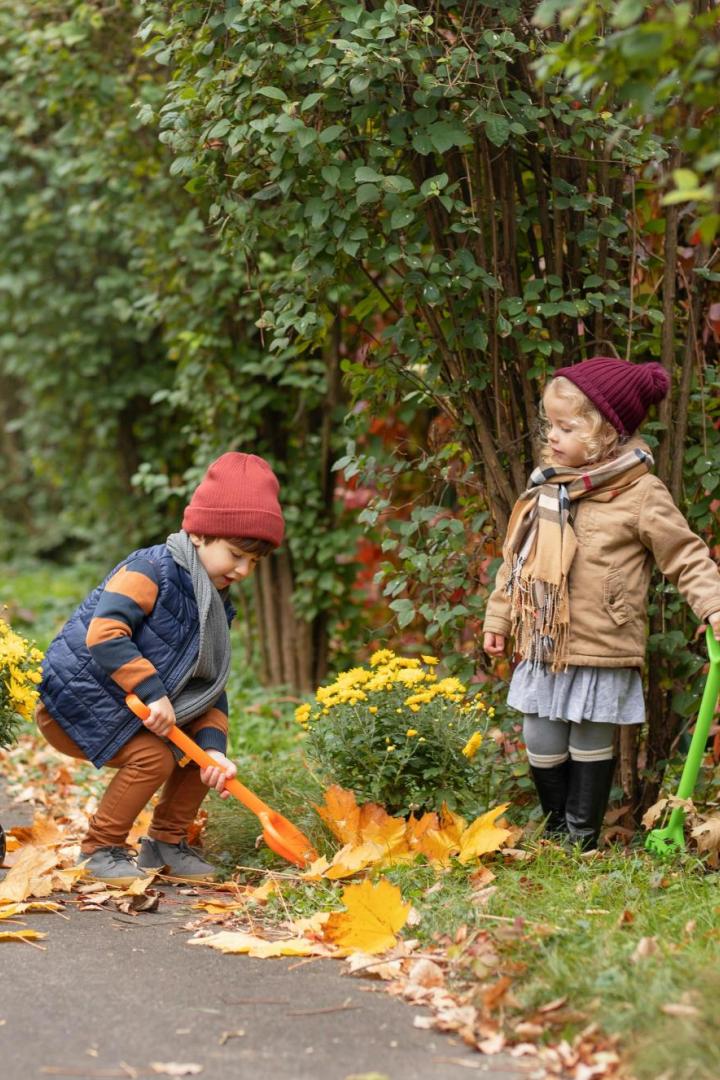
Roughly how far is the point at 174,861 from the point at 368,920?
0.96 metres

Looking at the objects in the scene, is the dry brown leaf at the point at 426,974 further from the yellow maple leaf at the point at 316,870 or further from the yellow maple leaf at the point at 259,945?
the yellow maple leaf at the point at 316,870

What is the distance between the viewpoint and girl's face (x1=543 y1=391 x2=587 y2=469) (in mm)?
3535

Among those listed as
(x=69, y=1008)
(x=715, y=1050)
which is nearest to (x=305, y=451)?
(x=69, y=1008)

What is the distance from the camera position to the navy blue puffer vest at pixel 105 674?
12.1ft

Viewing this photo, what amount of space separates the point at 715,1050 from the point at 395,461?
2.40 m

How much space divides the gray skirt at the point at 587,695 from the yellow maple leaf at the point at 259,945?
37.1 inches

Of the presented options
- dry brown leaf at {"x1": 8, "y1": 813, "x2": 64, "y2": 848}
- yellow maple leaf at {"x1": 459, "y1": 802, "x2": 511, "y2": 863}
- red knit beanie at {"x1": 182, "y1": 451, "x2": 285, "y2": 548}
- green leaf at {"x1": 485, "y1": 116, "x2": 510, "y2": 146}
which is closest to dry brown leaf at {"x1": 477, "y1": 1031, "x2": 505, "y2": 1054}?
yellow maple leaf at {"x1": 459, "y1": 802, "x2": 511, "y2": 863}

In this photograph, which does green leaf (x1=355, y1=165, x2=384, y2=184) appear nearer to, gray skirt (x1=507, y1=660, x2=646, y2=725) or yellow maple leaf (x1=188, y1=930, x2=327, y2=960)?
gray skirt (x1=507, y1=660, x2=646, y2=725)

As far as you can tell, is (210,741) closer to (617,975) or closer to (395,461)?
(395,461)

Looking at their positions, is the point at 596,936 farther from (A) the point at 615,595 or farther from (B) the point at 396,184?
(B) the point at 396,184

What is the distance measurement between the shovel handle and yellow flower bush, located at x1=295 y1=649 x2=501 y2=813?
9.6 inches

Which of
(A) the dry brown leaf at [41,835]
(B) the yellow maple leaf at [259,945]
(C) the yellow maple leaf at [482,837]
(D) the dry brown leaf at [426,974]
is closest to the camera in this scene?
(D) the dry brown leaf at [426,974]

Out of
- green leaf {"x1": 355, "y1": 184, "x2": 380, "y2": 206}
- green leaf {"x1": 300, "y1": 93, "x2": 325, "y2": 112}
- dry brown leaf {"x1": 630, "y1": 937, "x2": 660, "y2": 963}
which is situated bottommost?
dry brown leaf {"x1": 630, "y1": 937, "x2": 660, "y2": 963}

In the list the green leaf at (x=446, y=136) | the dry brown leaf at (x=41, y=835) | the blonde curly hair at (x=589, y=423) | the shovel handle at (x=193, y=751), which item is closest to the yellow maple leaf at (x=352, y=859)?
the shovel handle at (x=193, y=751)
